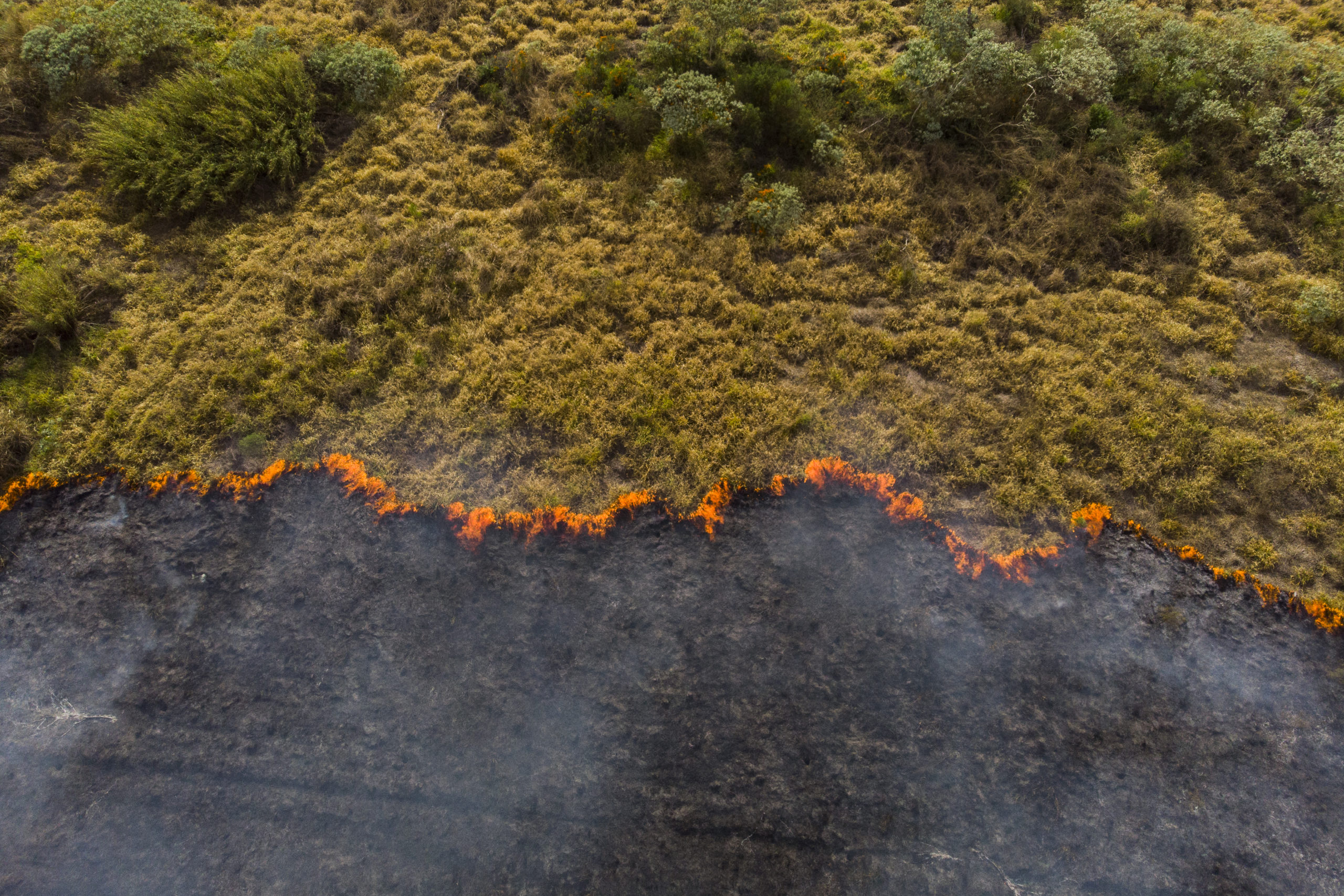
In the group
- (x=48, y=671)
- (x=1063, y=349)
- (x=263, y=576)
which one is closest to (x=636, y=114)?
(x=1063, y=349)

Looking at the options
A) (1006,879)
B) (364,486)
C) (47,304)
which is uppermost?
(47,304)

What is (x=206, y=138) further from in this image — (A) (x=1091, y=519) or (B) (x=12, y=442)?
(A) (x=1091, y=519)

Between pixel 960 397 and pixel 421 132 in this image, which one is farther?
pixel 421 132

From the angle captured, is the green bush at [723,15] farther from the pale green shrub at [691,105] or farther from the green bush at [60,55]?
the green bush at [60,55]

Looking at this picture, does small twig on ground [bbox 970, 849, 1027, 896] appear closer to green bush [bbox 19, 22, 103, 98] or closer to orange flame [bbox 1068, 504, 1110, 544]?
orange flame [bbox 1068, 504, 1110, 544]

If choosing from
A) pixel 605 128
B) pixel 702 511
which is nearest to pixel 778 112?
pixel 605 128

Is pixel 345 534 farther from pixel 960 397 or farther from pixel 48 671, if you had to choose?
pixel 960 397

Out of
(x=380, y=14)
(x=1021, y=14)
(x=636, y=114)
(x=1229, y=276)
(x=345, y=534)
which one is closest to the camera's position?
(x=345, y=534)

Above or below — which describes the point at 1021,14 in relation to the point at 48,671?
above
